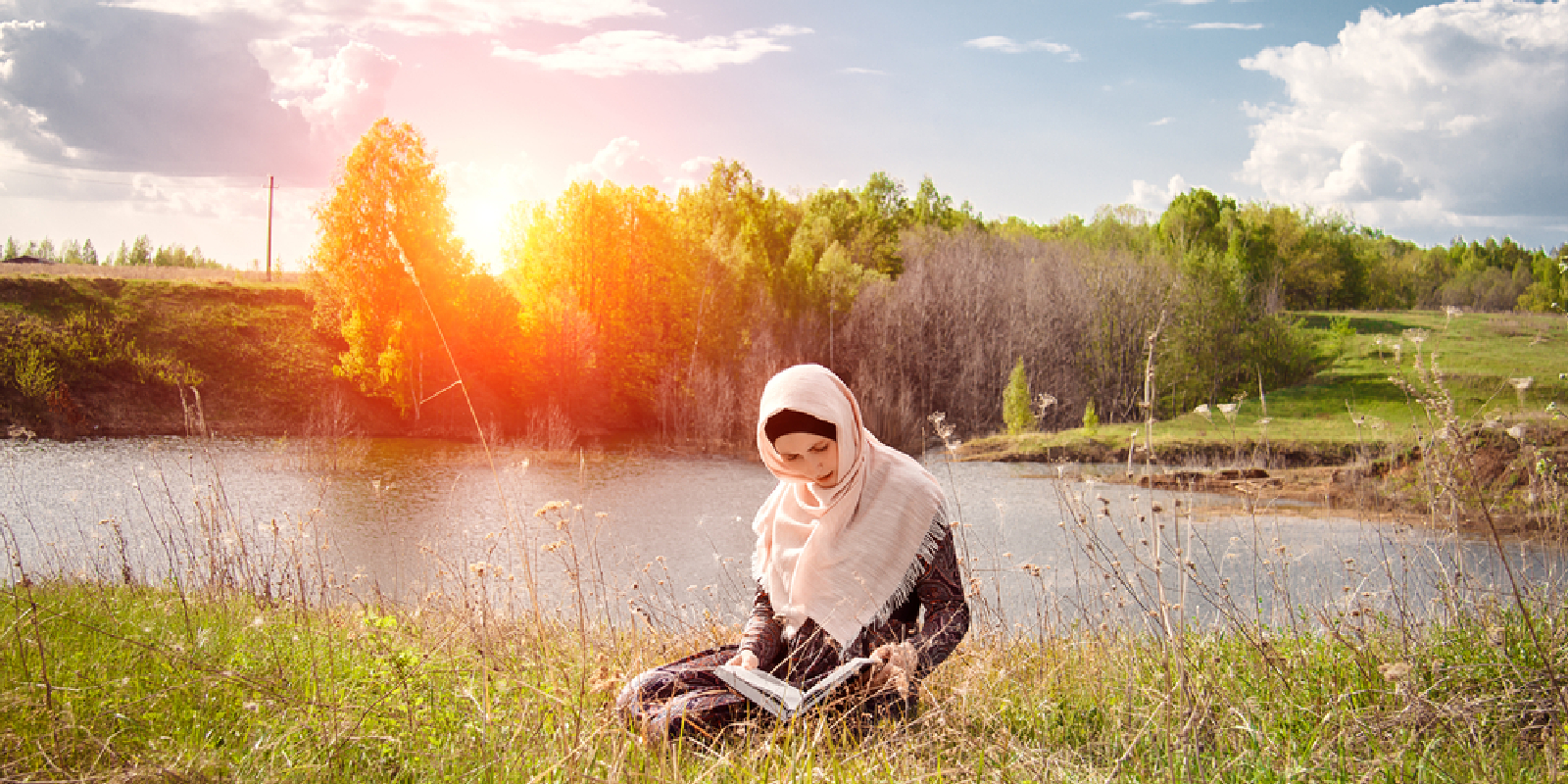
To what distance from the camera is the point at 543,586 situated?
9516 millimetres

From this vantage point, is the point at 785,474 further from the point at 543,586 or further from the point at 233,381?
the point at 233,381

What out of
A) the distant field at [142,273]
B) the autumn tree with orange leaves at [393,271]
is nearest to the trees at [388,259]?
the autumn tree with orange leaves at [393,271]

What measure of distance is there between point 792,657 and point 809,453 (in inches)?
26.8

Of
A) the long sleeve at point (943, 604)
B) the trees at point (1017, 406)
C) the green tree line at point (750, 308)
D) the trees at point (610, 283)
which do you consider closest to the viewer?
the long sleeve at point (943, 604)

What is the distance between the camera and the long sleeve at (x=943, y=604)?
266cm

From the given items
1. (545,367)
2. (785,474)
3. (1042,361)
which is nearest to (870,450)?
(785,474)

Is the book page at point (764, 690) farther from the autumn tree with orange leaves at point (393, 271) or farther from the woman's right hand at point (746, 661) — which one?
the autumn tree with orange leaves at point (393, 271)

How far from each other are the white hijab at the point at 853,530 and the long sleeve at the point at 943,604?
5cm

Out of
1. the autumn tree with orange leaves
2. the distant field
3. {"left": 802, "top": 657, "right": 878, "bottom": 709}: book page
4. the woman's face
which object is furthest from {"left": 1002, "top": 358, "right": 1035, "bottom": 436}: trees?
{"left": 802, "top": 657, "right": 878, "bottom": 709}: book page

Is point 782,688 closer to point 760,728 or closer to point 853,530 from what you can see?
point 760,728

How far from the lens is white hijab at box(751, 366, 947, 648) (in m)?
2.79

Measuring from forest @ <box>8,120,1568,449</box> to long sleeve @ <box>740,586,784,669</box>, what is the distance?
18550 millimetres

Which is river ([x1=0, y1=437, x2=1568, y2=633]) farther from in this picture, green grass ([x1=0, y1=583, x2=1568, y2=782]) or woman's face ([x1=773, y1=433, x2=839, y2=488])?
woman's face ([x1=773, y1=433, x2=839, y2=488])

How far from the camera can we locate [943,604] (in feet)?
9.23
